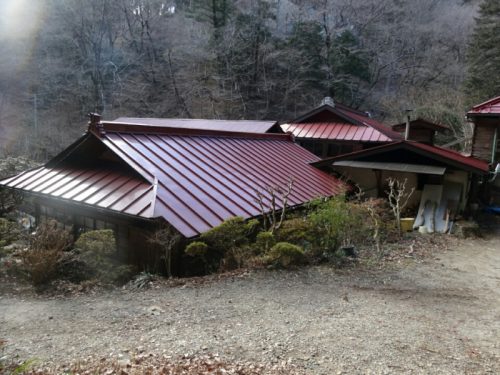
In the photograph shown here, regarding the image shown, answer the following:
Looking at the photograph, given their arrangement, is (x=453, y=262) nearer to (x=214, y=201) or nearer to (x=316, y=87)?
(x=214, y=201)

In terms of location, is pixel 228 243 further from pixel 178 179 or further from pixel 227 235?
pixel 178 179

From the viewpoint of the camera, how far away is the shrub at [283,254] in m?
7.43

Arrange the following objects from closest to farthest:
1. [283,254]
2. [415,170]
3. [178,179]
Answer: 1. [283,254]
2. [178,179]
3. [415,170]

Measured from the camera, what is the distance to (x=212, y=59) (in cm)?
3397

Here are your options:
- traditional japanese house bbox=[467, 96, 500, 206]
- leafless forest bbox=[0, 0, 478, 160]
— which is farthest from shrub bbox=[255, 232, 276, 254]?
leafless forest bbox=[0, 0, 478, 160]

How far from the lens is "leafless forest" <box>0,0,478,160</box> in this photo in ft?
108

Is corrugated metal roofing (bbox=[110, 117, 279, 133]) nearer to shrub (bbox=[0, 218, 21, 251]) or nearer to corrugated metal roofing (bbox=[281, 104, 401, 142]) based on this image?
corrugated metal roofing (bbox=[281, 104, 401, 142])

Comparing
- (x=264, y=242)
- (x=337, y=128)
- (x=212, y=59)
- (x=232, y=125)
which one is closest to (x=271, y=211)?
(x=264, y=242)

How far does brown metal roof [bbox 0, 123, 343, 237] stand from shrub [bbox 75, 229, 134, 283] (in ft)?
2.55

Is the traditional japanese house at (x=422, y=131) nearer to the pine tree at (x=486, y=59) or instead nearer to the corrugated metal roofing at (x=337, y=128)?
the corrugated metal roofing at (x=337, y=128)

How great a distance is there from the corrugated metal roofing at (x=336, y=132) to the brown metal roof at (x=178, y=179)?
5381mm

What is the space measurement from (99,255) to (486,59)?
28.6m

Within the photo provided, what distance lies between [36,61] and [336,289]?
39032mm

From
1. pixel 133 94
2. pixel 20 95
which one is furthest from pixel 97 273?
pixel 20 95
